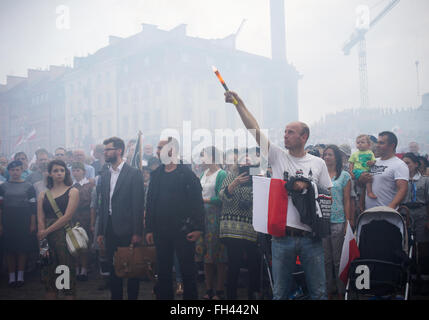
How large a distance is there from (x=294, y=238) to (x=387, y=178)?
247 cm

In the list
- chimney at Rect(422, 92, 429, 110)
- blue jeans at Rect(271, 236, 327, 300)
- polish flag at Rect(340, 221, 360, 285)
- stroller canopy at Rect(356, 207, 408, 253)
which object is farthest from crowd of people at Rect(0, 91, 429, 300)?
chimney at Rect(422, 92, 429, 110)

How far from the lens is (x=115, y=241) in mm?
4973

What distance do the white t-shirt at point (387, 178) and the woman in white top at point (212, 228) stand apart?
2140 mm

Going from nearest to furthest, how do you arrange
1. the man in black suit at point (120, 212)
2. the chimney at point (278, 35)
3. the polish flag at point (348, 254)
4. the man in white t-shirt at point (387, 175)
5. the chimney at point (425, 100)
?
the polish flag at point (348, 254), the man in black suit at point (120, 212), the man in white t-shirt at point (387, 175), the chimney at point (425, 100), the chimney at point (278, 35)

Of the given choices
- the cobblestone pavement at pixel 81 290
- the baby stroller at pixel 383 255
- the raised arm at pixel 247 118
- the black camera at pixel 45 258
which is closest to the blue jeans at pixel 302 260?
the baby stroller at pixel 383 255

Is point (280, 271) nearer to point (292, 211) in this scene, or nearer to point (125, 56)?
point (292, 211)

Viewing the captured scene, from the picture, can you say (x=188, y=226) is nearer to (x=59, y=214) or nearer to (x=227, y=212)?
(x=227, y=212)

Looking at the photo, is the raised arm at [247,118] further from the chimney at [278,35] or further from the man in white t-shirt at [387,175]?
the chimney at [278,35]

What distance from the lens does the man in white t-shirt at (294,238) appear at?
145 inches

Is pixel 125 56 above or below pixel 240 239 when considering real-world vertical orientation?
above

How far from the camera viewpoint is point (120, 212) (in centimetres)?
490

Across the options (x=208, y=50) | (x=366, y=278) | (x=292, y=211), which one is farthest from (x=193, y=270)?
(x=208, y=50)

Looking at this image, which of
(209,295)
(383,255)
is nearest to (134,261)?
(209,295)
